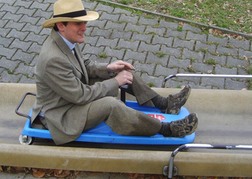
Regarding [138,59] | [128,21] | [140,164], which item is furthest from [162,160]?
[128,21]

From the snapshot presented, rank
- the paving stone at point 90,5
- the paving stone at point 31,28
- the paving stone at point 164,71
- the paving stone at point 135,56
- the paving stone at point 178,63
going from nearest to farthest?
the paving stone at point 164,71, the paving stone at point 178,63, the paving stone at point 135,56, the paving stone at point 31,28, the paving stone at point 90,5

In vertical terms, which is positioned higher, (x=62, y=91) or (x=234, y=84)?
(x=62, y=91)

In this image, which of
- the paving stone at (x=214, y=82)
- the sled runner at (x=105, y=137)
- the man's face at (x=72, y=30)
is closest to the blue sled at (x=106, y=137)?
the sled runner at (x=105, y=137)

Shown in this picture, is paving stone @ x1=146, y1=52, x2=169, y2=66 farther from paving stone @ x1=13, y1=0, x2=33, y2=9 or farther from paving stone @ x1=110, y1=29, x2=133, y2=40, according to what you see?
paving stone @ x1=13, y1=0, x2=33, y2=9

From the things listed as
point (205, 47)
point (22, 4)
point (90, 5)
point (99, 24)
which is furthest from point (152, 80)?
point (22, 4)

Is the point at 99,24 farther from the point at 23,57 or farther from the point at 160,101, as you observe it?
the point at 160,101

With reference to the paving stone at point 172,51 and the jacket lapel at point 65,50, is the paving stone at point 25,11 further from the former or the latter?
the jacket lapel at point 65,50

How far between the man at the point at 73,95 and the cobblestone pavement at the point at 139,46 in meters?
1.68

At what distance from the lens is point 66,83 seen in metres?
3.67

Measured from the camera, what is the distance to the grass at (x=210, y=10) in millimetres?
6945

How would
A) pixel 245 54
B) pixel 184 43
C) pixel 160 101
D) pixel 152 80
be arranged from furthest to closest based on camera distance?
1. pixel 184 43
2. pixel 245 54
3. pixel 152 80
4. pixel 160 101

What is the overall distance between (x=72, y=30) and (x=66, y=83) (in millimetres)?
456

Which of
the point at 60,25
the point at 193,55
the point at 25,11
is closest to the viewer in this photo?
the point at 60,25

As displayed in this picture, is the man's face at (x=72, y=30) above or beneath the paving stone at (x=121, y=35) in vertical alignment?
above
